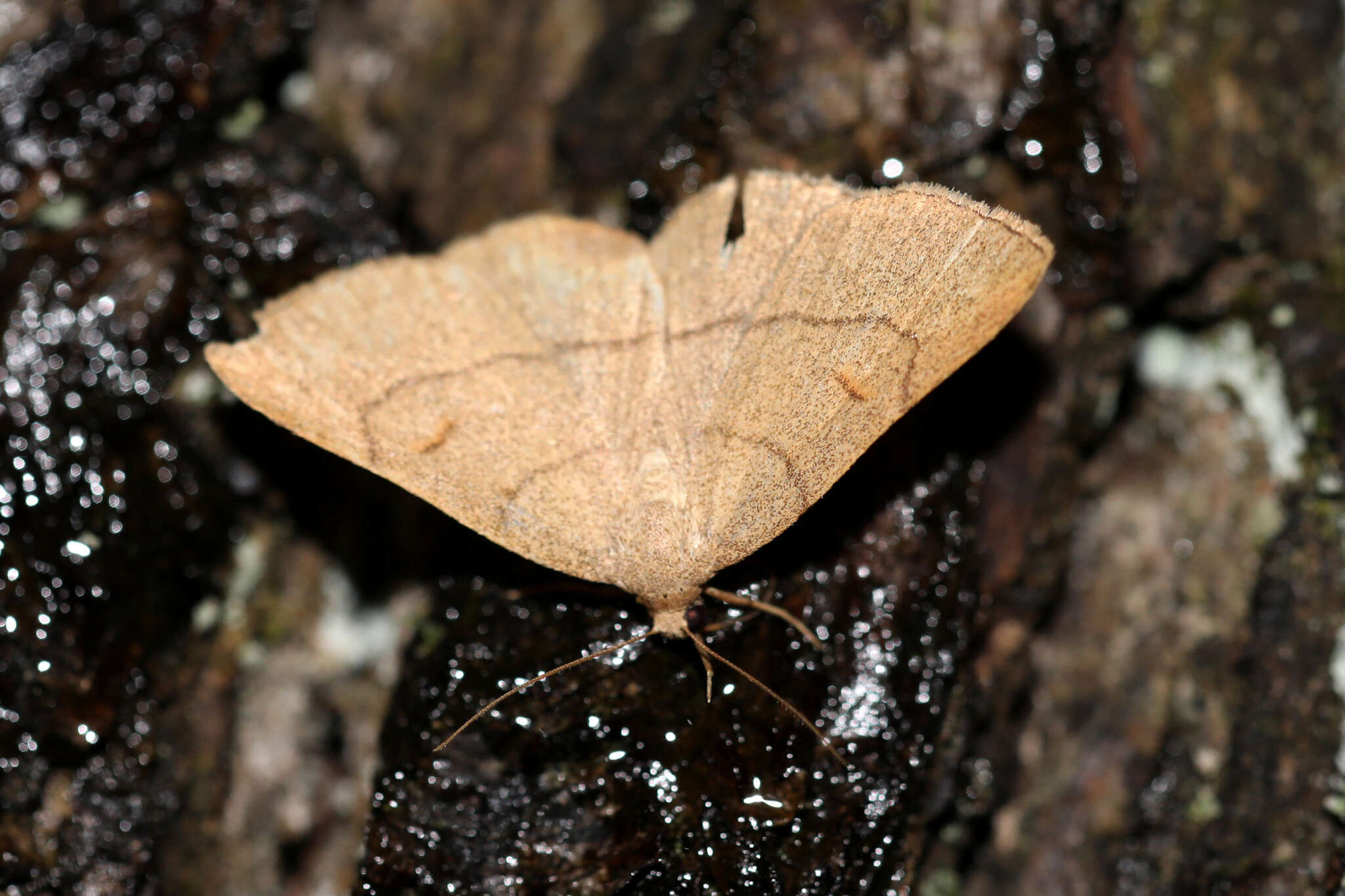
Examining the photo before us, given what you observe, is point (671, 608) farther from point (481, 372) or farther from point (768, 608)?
point (481, 372)

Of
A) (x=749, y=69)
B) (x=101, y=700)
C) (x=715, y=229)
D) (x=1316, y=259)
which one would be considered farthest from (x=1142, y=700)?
(x=101, y=700)

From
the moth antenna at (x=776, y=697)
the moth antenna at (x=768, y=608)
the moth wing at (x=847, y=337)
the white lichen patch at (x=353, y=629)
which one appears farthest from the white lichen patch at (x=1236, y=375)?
the white lichen patch at (x=353, y=629)

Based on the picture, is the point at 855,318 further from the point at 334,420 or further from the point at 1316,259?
the point at 1316,259

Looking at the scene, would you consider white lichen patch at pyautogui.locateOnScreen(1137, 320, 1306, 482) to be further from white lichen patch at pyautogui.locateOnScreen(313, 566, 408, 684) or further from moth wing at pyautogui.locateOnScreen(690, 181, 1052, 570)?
white lichen patch at pyautogui.locateOnScreen(313, 566, 408, 684)

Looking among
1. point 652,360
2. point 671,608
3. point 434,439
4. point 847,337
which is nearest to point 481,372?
point 434,439

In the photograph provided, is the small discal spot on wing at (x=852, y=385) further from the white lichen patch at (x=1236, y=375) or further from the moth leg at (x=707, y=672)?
the white lichen patch at (x=1236, y=375)

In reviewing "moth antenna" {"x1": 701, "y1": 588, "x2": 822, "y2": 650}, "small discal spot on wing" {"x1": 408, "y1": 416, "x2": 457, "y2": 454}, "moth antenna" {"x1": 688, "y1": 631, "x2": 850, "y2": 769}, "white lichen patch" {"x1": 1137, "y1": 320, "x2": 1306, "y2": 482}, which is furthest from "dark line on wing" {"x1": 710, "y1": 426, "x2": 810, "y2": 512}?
"white lichen patch" {"x1": 1137, "y1": 320, "x2": 1306, "y2": 482}
